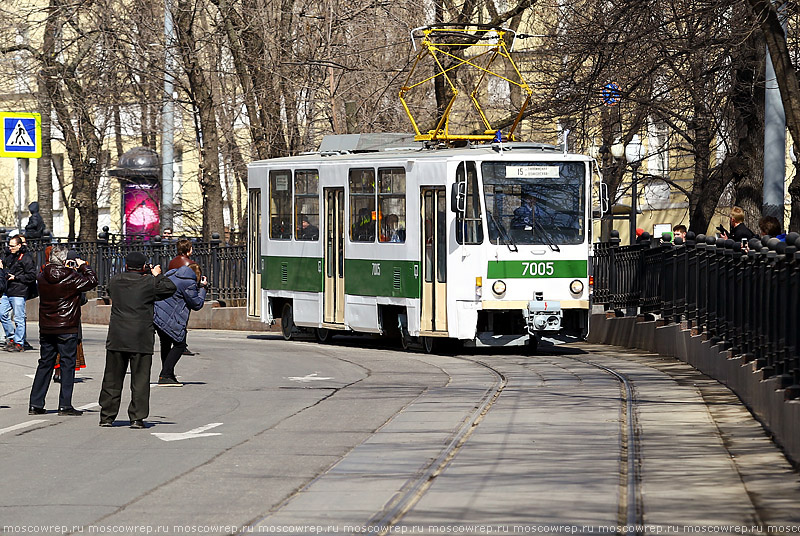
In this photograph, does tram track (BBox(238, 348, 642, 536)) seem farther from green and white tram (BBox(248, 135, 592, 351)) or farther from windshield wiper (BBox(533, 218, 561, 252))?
windshield wiper (BBox(533, 218, 561, 252))

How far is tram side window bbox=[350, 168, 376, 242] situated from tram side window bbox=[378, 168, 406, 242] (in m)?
0.21

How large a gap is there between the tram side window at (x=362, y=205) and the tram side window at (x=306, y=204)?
3.51 ft

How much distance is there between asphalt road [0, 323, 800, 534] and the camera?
8438mm

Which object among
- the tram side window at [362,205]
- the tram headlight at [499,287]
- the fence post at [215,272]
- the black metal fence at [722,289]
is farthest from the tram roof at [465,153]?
the fence post at [215,272]

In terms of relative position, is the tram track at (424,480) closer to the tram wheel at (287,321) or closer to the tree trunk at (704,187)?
the tram wheel at (287,321)

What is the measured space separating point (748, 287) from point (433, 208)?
877cm

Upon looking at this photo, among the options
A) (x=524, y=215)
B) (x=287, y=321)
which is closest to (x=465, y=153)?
(x=524, y=215)

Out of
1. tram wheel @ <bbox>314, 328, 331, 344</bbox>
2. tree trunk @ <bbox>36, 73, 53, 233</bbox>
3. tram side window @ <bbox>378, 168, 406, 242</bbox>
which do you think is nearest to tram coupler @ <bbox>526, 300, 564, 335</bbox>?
tram side window @ <bbox>378, 168, 406, 242</bbox>

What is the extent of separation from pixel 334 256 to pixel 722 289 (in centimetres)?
921

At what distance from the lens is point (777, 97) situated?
19641 millimetres

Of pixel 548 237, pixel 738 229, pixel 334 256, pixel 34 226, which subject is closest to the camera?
pixel 738 229

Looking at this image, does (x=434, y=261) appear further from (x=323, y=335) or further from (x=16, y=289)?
(x=16, y=289)

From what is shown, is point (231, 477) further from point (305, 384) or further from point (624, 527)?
point (305, 384)

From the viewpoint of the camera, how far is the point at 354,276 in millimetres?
23547
